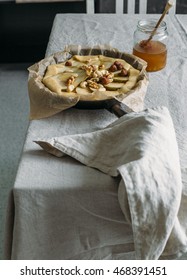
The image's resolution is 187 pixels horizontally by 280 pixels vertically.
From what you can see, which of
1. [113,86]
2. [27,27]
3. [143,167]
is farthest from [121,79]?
[27,27]

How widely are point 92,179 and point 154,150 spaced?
0.40 feet

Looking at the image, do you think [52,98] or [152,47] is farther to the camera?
[152,47]

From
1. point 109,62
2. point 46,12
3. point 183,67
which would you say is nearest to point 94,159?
point 109,62

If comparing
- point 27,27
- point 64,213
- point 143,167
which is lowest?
point 27,27

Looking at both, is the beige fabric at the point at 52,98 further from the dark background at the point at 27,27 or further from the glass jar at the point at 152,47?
the dark background at the point at 27,27

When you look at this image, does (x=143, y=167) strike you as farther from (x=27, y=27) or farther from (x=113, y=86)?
(x=27, y=27)

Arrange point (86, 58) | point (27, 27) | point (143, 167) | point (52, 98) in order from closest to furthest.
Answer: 1. point (143, 167)
2. point (52, 98)
3. point (86, 58)
4. point (27, 27)

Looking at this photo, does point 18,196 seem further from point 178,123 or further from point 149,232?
point 178,123

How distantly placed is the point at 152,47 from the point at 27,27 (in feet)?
4.64

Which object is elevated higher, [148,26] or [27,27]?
[148,26]

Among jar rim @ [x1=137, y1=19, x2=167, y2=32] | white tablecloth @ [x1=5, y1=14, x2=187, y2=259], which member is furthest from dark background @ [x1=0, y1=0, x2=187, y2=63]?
white tablecloth @ [x1=5, y1=14, x2=187, y2=259]

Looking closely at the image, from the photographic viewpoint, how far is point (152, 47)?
4.05ft

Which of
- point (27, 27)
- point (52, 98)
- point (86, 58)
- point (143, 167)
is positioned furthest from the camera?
point (27, 27)

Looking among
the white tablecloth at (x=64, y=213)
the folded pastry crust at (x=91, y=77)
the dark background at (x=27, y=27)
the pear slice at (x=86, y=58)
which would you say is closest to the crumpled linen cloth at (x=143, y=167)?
the white tablecloth at (x=64, y=213)
